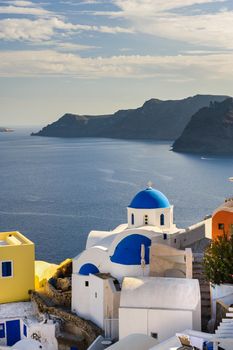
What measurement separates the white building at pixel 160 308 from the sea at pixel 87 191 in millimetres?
22069

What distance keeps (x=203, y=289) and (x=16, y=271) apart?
26.2ft

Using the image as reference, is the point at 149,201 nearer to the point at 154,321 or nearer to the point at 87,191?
the point at 154,321

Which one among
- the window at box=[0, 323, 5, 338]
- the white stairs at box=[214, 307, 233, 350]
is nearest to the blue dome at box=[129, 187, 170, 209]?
the window at box=[0, 323, 5, 338]

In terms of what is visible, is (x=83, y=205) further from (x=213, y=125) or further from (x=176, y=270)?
(x=213, y=125)

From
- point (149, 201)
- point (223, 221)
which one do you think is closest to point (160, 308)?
point (223, 221)

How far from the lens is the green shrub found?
17938mm

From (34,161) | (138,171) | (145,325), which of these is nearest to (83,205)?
(138,171)

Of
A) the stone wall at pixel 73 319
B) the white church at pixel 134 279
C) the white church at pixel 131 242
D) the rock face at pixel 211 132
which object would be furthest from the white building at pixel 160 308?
the rock face at pixel 211 132

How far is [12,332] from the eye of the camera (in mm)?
22297

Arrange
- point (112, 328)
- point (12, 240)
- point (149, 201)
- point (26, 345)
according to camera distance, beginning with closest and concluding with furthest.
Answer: point (26, 345) < point (112, 328) < point (149, 201) < point (12, 240)

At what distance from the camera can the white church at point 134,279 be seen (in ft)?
59.1

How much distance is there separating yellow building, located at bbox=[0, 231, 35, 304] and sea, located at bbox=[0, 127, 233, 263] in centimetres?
1608

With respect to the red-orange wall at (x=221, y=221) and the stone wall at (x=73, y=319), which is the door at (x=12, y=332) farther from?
the red-orange wall at (x=221, y=221)

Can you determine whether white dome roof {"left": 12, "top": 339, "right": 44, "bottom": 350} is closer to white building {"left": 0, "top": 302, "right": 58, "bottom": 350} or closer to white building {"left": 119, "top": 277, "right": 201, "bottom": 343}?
white building {"left": 0, "top": 302, "right": 58, "bottom": 350}
